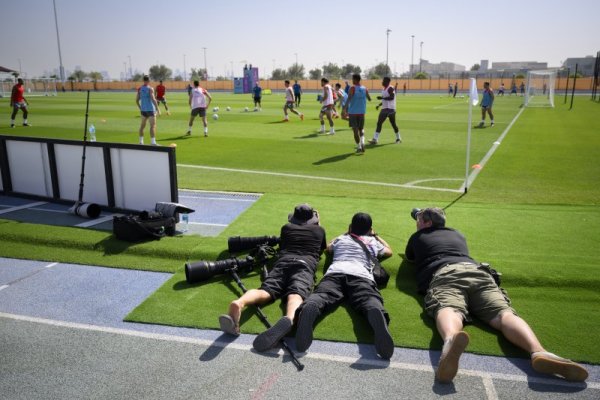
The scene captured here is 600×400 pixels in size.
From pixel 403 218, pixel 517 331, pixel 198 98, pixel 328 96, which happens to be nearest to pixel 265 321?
pixel 517 331

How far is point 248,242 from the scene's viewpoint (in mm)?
6637

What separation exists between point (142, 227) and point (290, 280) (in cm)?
296

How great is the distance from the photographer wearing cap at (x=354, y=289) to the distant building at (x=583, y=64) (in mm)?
93282

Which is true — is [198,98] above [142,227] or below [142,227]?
above

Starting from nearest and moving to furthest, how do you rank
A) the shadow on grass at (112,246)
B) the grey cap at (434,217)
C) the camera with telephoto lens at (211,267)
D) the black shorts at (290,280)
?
the black shorts at (290,280), the grey cap at (434,217), the camera with telephoto lens at (211,267), the shadow on grass at (112,246)

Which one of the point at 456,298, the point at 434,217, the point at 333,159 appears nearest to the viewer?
the point at 456,298

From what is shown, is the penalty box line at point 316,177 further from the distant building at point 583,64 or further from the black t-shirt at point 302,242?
the distant building at point 583,64

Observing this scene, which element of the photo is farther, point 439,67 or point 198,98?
point 439,67

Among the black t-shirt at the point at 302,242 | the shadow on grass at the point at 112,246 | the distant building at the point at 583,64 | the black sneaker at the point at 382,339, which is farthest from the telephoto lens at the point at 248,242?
the distant building at the point at 583,64

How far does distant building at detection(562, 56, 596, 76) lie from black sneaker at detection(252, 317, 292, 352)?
3744 inches

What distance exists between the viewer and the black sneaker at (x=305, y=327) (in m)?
4.40

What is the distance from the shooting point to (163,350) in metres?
4.54

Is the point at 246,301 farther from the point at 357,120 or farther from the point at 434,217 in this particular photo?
the point at 357,120

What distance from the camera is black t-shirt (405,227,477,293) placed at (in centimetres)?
534
